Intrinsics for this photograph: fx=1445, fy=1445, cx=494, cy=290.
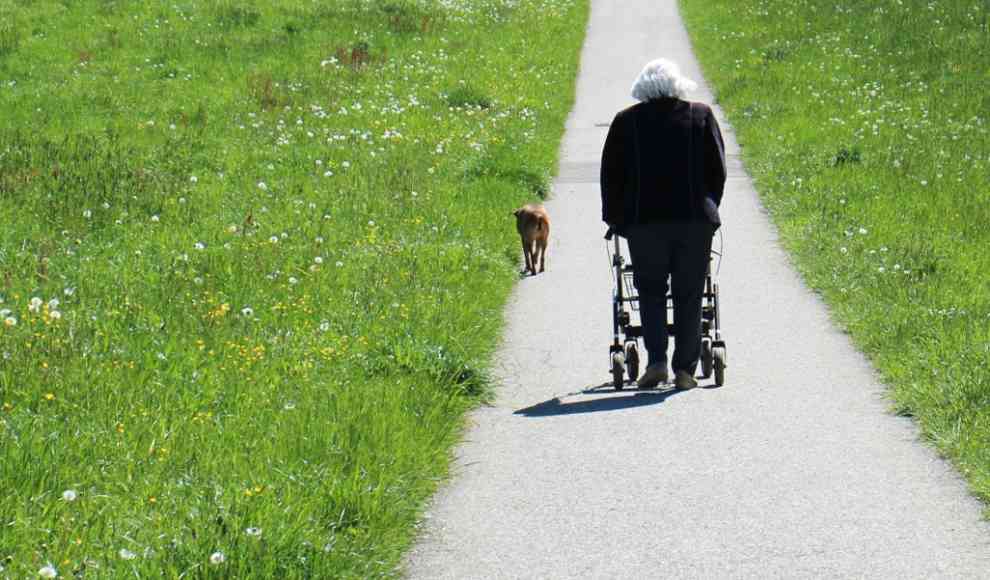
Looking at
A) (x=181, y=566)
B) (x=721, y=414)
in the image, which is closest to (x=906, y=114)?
(x=721, y=414)

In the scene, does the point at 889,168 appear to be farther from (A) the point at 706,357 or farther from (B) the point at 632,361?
(B) the point at 632,361

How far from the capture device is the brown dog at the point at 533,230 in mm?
11922

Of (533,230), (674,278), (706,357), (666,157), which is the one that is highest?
(666,157)

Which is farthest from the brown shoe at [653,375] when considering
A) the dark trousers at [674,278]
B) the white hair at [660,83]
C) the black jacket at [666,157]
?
the white hair at [660,83]

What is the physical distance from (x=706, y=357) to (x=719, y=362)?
27cm

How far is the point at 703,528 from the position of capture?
5.98 meters

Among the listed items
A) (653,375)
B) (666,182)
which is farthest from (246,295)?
(666,182)

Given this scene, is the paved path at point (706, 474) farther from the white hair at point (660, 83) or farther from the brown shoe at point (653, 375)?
the white hair at point (660, 83)

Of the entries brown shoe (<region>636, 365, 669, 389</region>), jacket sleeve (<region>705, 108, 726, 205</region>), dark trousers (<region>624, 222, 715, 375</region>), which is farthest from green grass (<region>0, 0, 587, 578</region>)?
jacket sleeve (<region>705, 108, 726, 205</region>)

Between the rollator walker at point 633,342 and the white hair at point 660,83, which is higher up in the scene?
the white hair at point 660,83

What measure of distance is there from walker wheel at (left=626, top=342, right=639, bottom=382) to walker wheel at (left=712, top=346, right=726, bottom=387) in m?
0.47

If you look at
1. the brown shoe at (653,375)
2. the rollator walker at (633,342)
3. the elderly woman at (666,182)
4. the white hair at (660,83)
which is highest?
the white hair at (660,83)

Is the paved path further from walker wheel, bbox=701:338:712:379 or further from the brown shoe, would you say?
walker wheel, bbox=701:338:712:379

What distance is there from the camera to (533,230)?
12000mm
